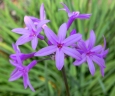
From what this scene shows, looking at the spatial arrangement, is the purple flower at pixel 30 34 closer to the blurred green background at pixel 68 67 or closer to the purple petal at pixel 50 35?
the purple petal at pixel 50 35

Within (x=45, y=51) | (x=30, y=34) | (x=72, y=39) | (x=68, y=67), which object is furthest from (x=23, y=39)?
(x=68, y=67)

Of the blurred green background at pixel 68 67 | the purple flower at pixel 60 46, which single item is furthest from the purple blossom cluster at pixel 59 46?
the blurred green background at pixel 68 67

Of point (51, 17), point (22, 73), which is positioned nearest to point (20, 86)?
point (51, 17)

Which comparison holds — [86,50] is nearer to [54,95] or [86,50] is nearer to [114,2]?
[54,95]

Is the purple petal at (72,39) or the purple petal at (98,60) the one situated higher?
the purple petal at (72,39)

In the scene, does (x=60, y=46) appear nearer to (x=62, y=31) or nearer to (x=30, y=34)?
(x=62, y=31)

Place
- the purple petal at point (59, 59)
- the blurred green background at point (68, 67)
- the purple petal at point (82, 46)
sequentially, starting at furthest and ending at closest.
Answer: the blurred green background at point (68, 67), the purple petal at point (82, 46), the purple petal at point (59, 59)

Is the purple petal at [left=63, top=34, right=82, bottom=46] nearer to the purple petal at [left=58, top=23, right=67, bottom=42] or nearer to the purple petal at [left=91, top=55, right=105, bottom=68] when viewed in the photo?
the purple petal at [left=58, top=23, right=67, bottom=42]

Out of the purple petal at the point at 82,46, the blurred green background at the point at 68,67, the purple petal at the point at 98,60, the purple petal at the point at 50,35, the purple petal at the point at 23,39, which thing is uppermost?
the blurred green background at the point at 68,67
